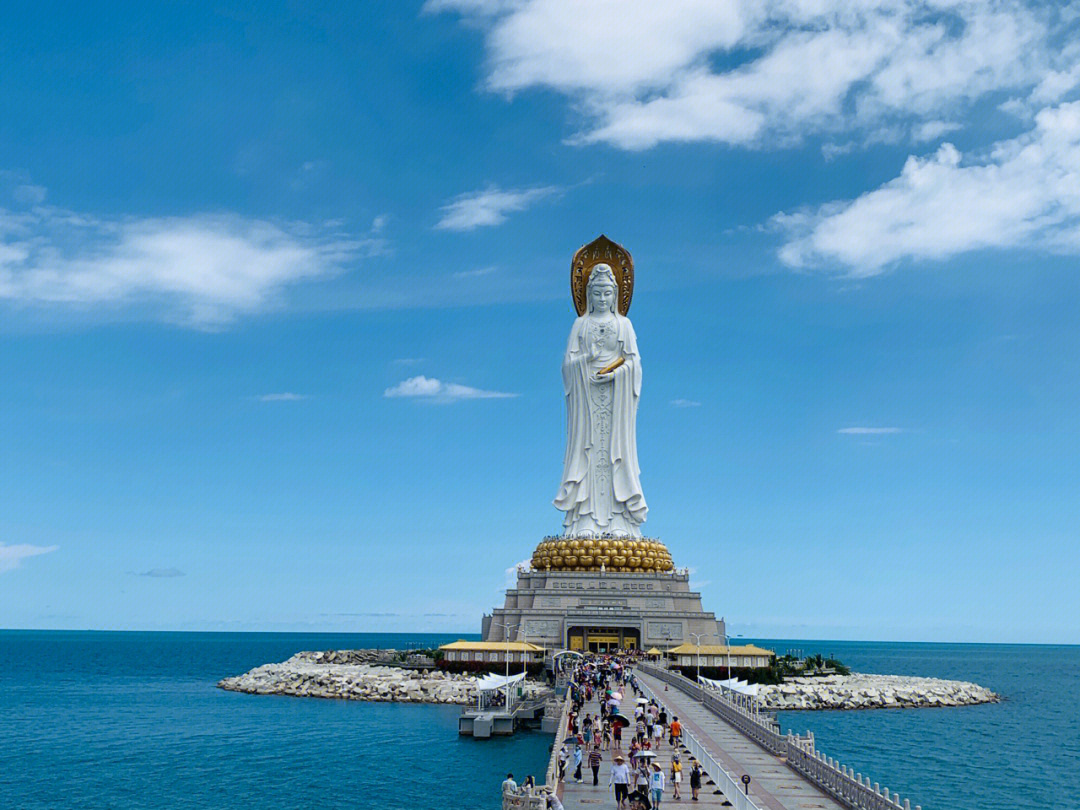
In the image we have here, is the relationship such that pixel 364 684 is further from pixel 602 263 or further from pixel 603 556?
Result: pixel 602 263

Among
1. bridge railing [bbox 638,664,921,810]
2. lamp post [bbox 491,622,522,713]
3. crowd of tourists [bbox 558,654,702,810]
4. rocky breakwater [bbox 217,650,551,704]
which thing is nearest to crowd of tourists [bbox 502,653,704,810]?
crowd of tourists [bbox 558,654,702,810]

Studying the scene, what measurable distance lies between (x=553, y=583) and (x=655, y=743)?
2854cm

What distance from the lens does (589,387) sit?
57031mm

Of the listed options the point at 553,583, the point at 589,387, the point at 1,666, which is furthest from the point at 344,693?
the point at 1,666

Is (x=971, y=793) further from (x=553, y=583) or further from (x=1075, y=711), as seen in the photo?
(x=1075, y=711)

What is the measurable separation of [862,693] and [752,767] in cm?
2633

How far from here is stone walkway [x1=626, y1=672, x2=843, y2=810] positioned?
17.3 meters

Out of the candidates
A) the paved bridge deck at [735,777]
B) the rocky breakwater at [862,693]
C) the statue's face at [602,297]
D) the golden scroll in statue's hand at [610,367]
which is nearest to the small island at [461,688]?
the rocky breakwater at [862,693]

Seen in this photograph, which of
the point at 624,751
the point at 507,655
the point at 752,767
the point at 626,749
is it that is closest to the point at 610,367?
the point at 507,655

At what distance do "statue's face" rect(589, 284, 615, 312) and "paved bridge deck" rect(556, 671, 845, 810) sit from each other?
33.1m

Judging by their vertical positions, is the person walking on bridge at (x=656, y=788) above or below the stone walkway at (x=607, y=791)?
above

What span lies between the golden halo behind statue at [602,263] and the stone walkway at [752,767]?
3173 cm

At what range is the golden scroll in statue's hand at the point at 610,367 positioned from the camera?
56344mm

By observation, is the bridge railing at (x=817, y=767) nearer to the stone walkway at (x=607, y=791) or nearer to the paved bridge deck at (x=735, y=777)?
the paved bridge deck at (x=735, y=777)
